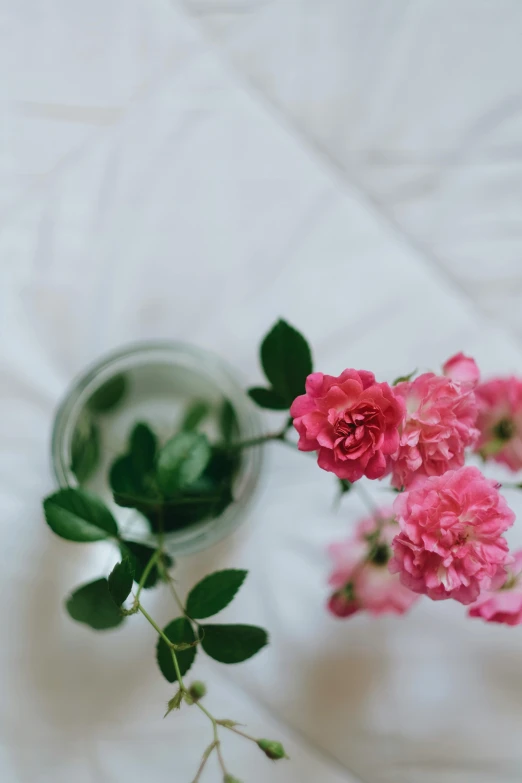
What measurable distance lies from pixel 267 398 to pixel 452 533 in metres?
0.15

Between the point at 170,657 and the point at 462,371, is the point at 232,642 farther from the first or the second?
the point at 462,371

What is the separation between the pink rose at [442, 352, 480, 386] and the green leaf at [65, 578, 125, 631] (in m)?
0.21

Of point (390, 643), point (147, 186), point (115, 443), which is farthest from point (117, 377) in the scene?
point (390, 643)

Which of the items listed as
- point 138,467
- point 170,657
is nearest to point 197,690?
point 170,657

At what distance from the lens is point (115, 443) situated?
1.71 ft

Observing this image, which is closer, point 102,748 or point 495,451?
point 495,451

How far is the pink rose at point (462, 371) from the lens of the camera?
31 cm

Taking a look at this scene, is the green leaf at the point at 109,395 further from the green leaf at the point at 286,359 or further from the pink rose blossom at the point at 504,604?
the pink rose blossom at the point at 504,604

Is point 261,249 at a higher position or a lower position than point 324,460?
higher

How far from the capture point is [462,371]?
317mm

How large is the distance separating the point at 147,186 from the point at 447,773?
0.47 metres

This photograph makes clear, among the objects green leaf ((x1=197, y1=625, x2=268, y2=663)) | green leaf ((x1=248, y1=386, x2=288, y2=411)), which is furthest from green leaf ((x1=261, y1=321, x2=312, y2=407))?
green leaf ((x1=197, y1=625, x2=268, y2=663))

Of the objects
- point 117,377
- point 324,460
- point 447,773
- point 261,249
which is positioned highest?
point 261,249

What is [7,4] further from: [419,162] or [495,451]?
[495,451]
